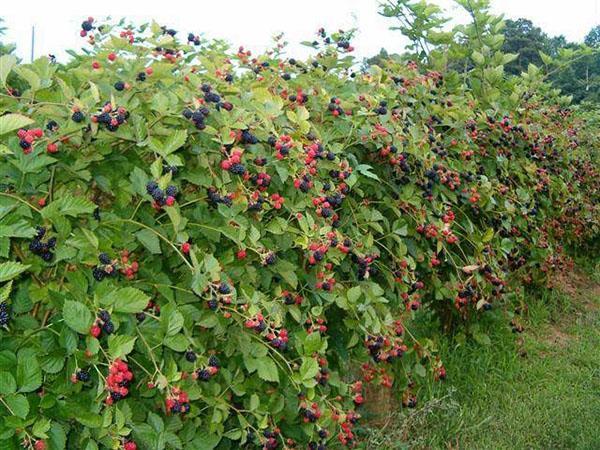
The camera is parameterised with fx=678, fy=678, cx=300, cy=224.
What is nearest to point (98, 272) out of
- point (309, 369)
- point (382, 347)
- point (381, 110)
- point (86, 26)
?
point (309, 369)

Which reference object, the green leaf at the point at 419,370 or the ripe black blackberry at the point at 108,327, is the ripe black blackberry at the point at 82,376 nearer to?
the ripe black blackberry at the point at 108,327

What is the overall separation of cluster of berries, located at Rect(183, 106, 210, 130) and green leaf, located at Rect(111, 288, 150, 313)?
0.47 metres

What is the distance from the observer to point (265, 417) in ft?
6.09

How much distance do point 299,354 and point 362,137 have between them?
0.96m

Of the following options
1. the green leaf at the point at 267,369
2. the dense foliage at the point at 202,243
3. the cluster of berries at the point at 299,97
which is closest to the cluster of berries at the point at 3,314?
the dense foliage at the point at 202,243

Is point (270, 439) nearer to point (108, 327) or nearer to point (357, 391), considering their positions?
point (357, 391)

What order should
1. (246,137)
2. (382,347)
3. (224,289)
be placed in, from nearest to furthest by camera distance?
(224,289)
(246,137)
(382,347)

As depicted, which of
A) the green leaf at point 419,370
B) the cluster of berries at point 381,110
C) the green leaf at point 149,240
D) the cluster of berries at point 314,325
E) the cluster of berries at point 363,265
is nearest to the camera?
the green leaf at point 149,240

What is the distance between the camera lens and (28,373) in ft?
4.57

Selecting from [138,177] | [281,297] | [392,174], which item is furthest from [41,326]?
[392,174]

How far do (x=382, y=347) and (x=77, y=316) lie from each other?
1.28m

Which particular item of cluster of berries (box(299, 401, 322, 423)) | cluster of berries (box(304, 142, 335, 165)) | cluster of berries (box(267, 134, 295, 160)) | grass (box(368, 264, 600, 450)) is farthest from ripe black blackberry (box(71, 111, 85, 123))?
grass (box(368, 264, 600, 450))

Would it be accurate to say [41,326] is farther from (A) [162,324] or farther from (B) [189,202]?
(B) [189,202]

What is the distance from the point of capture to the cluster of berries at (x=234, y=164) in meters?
1.76
